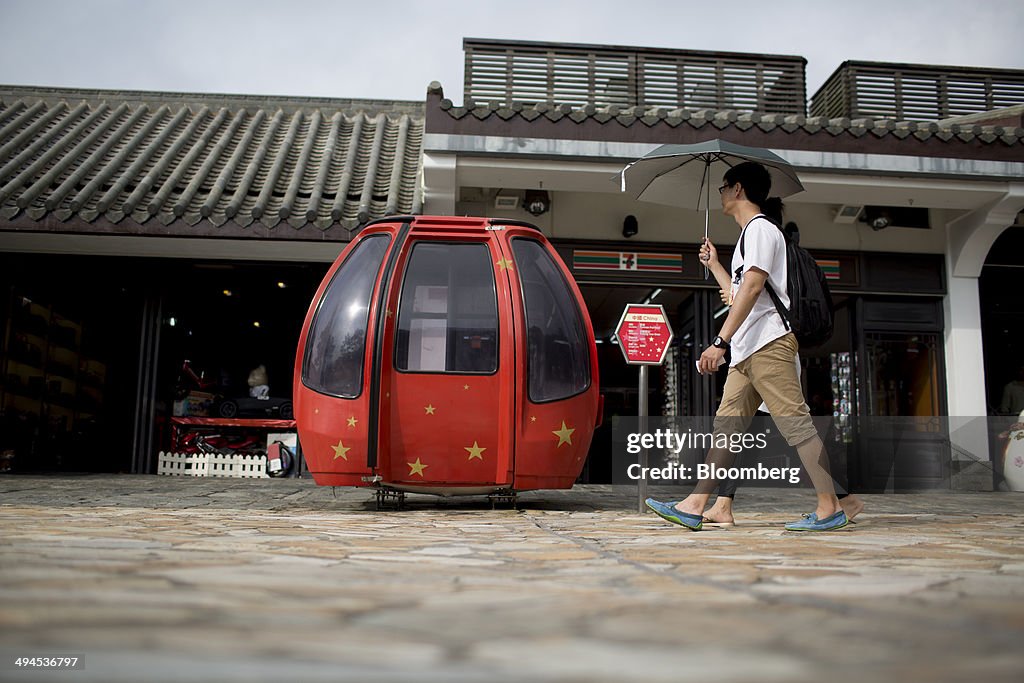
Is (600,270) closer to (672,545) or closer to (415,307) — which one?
(415,307)

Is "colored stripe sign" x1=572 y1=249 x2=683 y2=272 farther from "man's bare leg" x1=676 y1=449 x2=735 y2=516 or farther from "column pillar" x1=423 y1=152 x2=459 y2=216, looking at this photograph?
"man's bare leg" x1=676 y1=449 x2=735 y2=516

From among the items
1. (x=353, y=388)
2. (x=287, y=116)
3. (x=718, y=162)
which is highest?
(x=287, y=116)

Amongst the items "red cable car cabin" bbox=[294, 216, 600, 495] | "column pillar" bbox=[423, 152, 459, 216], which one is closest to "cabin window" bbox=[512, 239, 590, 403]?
"red cable car cabin" bbox=[294, 216, 600, 495]

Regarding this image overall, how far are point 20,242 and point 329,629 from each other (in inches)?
383

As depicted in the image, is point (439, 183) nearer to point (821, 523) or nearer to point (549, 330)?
point (549, 330)

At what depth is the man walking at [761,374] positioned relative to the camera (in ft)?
13.4

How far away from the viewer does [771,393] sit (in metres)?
4.15

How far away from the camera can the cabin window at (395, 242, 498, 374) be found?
5.25 meters

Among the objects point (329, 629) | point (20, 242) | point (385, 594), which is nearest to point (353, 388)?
point (385, 594)

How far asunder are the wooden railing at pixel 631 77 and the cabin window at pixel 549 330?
16.4ft

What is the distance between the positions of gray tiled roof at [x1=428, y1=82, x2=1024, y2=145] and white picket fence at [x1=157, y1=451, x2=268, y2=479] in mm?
4825

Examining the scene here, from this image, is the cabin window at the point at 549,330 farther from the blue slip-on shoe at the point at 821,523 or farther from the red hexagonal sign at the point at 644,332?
the red hexagonal sign at the point at 644,332

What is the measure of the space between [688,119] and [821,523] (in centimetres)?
615

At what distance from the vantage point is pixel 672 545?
124 inches
